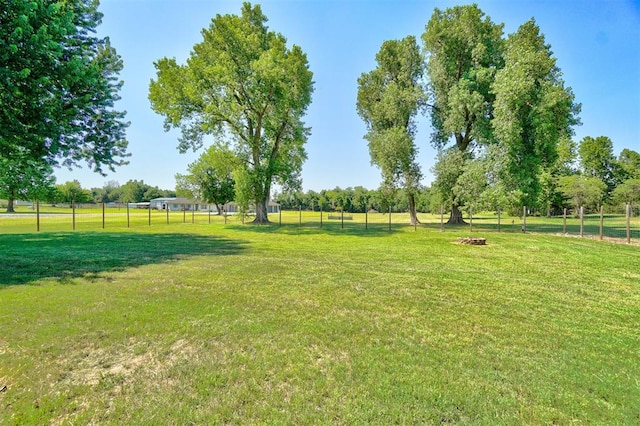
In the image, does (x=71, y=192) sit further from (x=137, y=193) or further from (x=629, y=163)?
(x=629, y=163)

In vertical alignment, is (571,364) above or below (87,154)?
below

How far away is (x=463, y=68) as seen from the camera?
22062 mm

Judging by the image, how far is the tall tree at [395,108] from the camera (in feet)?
74.6

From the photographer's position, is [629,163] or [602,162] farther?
[629,163]

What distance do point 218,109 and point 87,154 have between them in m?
11.7

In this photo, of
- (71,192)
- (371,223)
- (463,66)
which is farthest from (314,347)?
(71,192)

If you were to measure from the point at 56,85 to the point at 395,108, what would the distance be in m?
20.1

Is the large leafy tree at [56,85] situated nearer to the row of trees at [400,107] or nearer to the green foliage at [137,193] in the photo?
the row of trees at [400,107]

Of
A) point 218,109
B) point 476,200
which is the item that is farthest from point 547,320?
point 218,109

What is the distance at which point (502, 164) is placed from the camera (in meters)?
17.6

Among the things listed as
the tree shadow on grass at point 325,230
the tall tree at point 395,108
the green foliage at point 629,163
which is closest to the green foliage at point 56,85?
the tree shadow on grass at point 325,230

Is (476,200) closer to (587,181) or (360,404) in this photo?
(360,404)

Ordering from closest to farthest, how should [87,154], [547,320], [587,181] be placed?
[547,320]
[87,154]
[587,181]

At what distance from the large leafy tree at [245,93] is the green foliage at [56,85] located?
32.1ft
